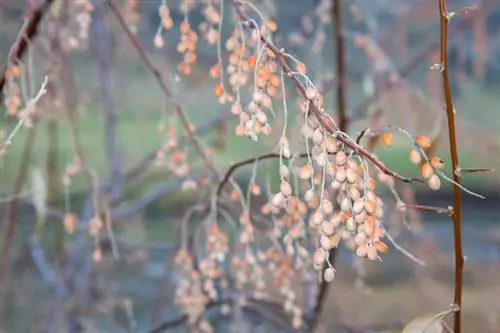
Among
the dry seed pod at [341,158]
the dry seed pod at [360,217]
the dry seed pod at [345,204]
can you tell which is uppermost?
the dry seed pod at [341,158]

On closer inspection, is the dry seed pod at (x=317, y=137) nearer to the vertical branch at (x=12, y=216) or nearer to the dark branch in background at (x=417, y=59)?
the dark branch in background at (x=417, y=59)

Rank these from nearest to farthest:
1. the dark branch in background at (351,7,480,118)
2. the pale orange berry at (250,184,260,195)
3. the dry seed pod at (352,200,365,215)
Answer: the dry seed pod at (352,200,365,215)
the pale orange berry at (250,184,260,195)
the dark branch in background at (351,7,480,118)

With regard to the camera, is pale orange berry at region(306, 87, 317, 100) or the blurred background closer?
pale orange berry at region(306, 87, 317, 100)

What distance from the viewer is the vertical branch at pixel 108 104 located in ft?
3.13

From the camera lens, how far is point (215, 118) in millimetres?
938

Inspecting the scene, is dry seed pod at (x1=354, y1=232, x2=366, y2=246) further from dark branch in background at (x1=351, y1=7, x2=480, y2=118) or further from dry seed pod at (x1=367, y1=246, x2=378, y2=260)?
dark branch in background at (x1=351, y1=7, x2=480, y2=118)

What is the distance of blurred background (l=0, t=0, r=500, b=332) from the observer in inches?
36.2

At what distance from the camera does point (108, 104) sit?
3.13ft

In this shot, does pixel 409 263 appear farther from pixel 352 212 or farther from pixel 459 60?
pixel 352 212

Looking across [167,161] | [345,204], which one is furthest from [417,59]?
[345,204]

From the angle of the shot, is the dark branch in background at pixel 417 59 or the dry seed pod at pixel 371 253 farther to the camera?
the dark branch in background at pixel 417 59

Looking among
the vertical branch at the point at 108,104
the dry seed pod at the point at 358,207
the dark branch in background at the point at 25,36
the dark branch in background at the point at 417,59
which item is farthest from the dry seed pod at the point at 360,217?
the vertical branch at the point at 108,104

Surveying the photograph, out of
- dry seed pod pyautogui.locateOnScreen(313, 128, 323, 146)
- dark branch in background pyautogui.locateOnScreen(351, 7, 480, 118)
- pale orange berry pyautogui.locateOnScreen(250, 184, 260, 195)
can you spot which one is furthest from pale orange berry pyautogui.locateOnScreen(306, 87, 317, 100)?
dark branch in background pyautogui.locateOnScreen(351, 7, 480, 118)

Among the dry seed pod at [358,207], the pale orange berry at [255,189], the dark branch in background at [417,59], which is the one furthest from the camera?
the dark branch in background at [417,59]
